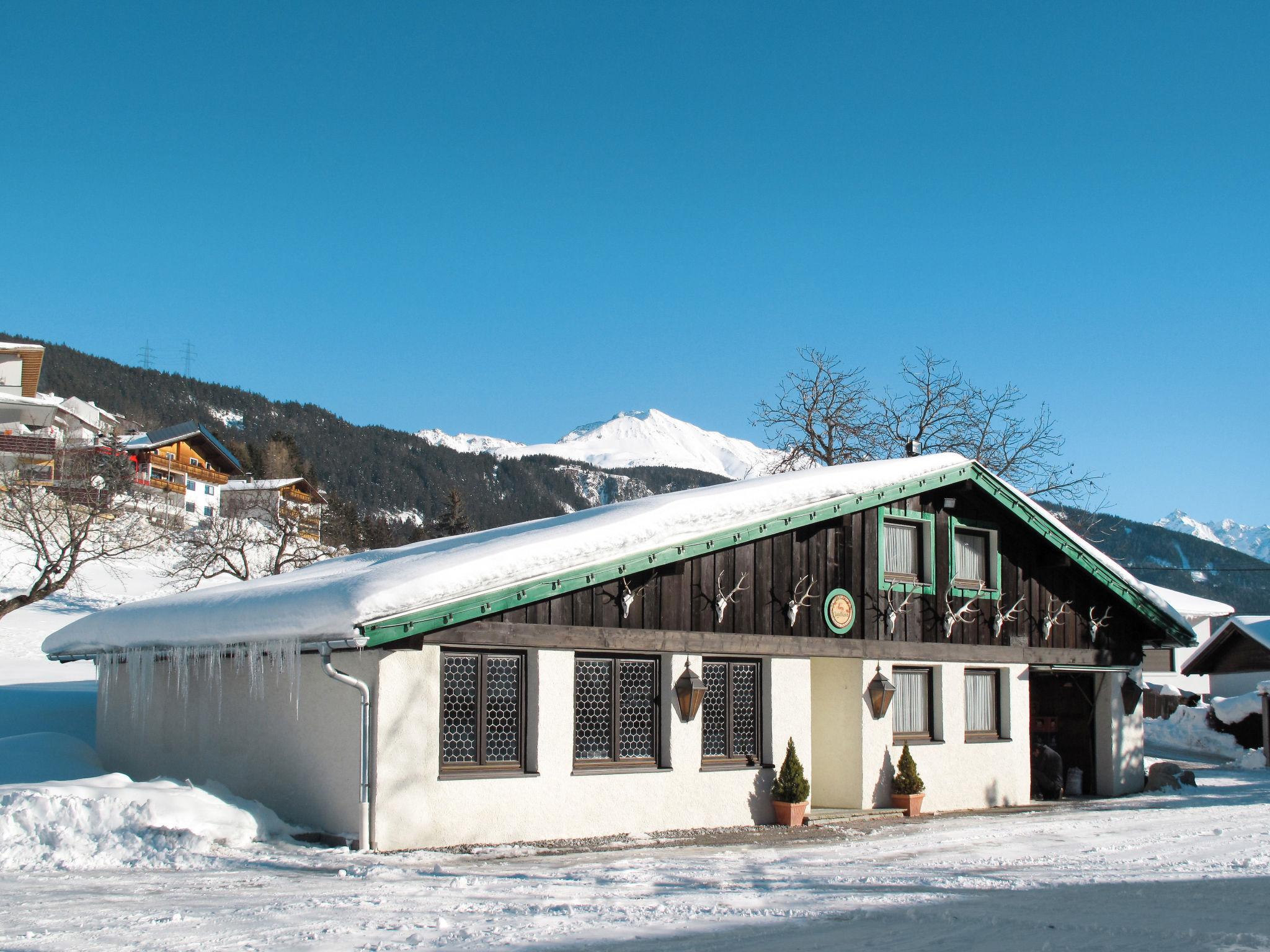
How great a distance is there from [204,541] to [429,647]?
31.1m

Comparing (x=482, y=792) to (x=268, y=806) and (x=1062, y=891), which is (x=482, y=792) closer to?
(x=268, y=806)

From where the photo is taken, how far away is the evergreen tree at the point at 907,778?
50.0 feet

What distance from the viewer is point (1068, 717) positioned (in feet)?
63.0

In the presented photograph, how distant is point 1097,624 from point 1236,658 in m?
25.4

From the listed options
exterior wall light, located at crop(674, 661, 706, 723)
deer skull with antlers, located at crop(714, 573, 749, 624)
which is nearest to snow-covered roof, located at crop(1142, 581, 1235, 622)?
deer skull with antlers, located at crop(714, 573, 749, 624)

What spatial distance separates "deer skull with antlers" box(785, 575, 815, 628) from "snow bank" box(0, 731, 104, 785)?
8.78 m

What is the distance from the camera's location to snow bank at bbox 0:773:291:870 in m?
10.0

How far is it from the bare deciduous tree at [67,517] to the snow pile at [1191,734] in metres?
31.4

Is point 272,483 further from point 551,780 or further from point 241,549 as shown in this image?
point 551,780

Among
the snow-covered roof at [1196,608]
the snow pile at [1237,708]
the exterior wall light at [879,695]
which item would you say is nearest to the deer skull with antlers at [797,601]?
the exterior wall light at [879,695]

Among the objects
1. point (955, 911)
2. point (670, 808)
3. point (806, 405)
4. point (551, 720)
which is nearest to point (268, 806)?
point (551, 720)

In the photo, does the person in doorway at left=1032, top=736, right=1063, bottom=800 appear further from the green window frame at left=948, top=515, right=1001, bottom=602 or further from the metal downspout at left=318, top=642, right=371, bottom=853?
the metal downspout at left=318, top=642, right=371, bottom=853

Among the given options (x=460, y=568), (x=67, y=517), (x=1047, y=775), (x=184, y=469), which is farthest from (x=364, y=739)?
(x=184, y=469)

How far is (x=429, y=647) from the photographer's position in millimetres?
11359
